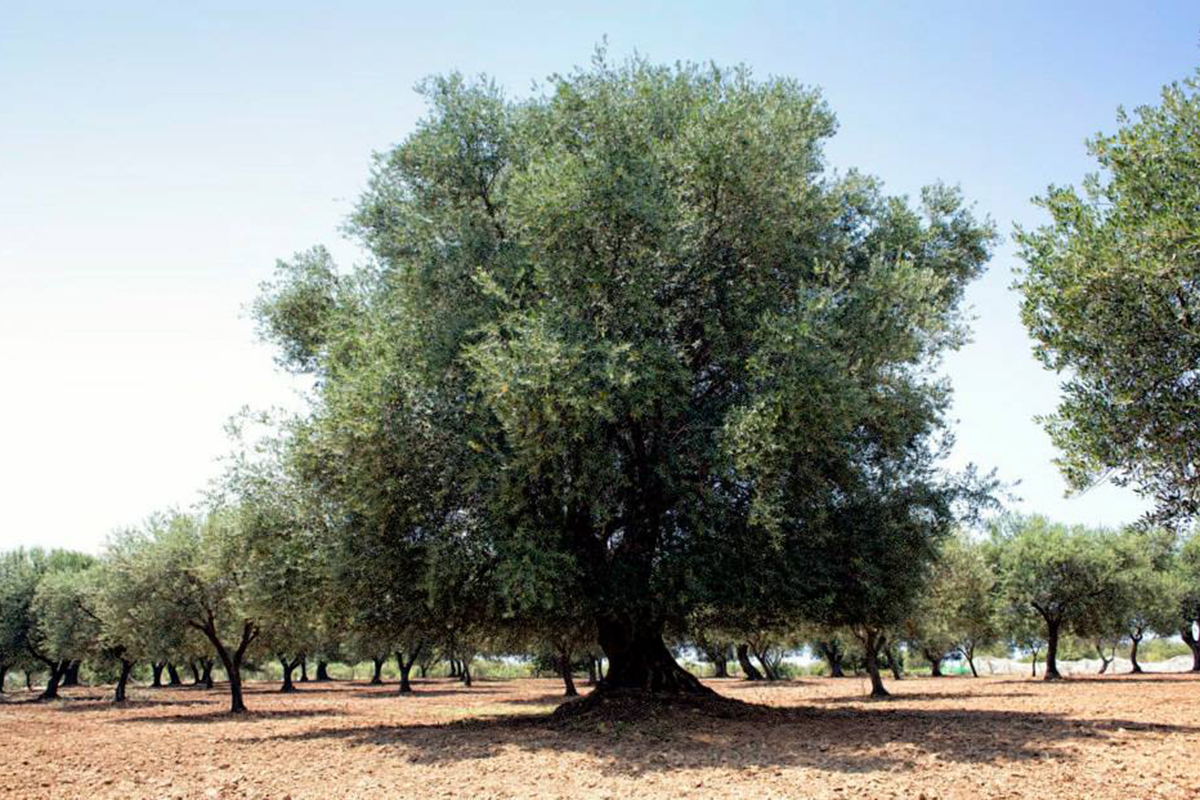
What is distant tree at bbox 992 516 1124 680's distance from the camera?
2125 inches

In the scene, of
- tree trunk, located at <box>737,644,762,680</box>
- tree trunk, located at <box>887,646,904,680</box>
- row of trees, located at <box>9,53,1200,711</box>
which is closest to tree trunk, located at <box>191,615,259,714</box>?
row of trees, located at <box>9,53,1200,711</box>

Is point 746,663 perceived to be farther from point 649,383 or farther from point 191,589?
point 649,383

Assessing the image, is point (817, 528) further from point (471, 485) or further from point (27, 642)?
point (27, 642)

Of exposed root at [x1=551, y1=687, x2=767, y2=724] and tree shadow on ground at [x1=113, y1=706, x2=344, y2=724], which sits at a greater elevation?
exposed root at [x1=551, y1=687, x2=767, y2=724]

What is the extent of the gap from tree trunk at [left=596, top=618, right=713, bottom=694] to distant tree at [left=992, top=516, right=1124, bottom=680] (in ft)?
135

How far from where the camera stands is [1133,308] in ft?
47.1

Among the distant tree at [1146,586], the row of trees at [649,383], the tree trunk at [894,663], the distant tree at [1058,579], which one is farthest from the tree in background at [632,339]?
the distant tree at [1146,586]

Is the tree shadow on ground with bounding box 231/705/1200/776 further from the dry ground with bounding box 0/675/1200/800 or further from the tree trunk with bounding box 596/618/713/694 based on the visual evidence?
the tree trunk with bounding box 596/618/713/694

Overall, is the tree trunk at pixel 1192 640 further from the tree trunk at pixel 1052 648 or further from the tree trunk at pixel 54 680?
the tree trunk at pixel 54 680

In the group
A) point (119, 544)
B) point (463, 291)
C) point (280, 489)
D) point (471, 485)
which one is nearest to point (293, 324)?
point (280, 489)

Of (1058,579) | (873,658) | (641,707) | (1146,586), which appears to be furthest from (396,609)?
(1146,586)

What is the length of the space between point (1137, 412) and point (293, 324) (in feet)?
74.9

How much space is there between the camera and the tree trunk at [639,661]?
21531mm

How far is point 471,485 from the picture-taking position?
17.1 metres
